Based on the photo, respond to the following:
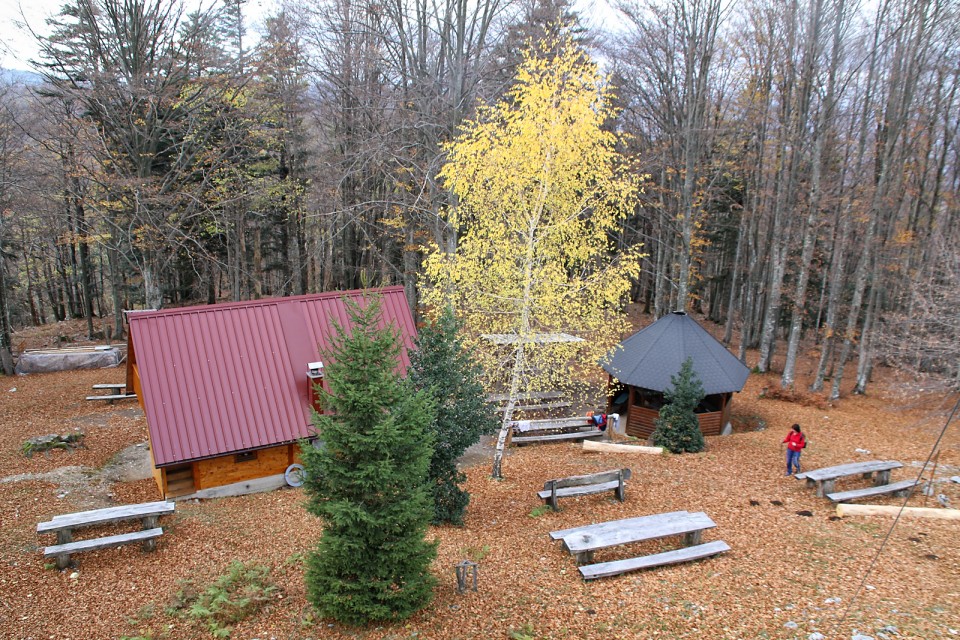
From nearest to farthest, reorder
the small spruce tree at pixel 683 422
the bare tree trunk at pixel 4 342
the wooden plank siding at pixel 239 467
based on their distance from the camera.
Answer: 1. the wooden plank siding at pixel 239 467
2. the small spruce tree at pixel 683 422
3. the bare tree trunk at pixel 4 342

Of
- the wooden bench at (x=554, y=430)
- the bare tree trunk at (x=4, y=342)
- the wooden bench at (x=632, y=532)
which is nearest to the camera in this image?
the wooden bench at (x=632, y=532)

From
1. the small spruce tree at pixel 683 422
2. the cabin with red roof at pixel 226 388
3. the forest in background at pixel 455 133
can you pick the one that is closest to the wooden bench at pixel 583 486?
the small spruce tree at pixel 683 422

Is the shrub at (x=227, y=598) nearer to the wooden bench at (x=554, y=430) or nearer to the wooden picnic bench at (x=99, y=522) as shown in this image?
the wooden picnic bench at (x=99, y=522)

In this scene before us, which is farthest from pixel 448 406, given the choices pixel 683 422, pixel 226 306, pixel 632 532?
pixel 683 422

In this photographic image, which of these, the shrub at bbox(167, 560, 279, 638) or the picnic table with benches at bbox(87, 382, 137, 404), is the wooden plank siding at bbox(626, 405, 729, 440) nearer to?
the shrub at bbox(167, 560, 279, 638)

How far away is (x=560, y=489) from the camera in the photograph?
10281 mm

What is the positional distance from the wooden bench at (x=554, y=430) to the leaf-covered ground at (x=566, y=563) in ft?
6.49

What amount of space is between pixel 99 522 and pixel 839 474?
13.6 meters

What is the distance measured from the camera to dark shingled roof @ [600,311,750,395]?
16.2 meters

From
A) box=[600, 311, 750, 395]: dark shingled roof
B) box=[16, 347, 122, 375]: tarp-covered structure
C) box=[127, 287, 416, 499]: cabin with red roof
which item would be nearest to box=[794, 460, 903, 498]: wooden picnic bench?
box=[600, 311, 750, 395]: dark shingled roof

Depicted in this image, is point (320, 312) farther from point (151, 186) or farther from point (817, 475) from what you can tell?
point (817, 475)

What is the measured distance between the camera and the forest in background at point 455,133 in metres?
17.2

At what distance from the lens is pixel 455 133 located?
1709 centimetres

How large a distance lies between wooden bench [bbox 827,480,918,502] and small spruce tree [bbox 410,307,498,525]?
6976 millimetres
